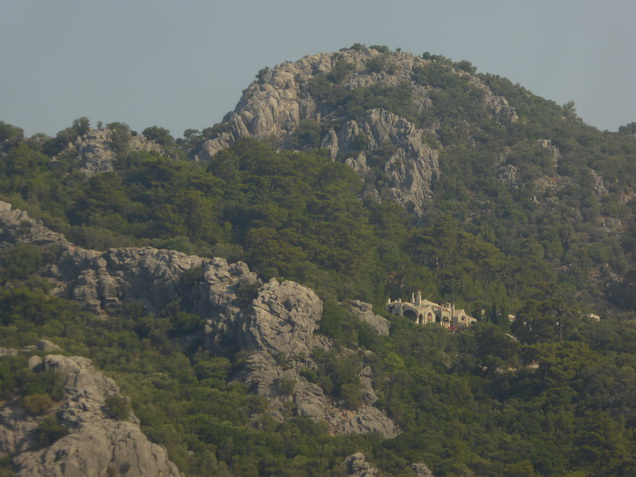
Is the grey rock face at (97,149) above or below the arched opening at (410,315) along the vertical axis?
above

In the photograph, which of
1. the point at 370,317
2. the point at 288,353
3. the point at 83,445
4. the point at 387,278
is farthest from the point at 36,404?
the point at 387,278

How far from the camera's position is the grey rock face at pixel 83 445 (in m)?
54.3

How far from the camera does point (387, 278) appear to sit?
8912 centimetres

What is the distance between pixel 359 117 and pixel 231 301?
4596 centimetres

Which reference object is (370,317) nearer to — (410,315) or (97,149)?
(410,315)

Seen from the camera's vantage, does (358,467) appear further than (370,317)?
No

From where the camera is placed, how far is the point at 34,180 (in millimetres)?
92938

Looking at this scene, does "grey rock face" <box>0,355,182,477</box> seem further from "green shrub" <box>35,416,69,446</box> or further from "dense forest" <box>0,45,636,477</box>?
"dense forest" <box>0,45,636,477</box>

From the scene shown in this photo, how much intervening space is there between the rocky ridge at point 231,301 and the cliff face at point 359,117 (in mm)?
32724

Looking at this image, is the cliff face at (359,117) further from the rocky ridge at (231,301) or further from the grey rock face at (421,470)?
the grey rock face at (421,470)

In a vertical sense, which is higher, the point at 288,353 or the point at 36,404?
the point at 288,353

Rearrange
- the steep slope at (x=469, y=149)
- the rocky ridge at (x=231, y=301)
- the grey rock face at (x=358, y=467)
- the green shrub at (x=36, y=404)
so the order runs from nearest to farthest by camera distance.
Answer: the green shrub at (x=36, y=404) < the grey rock face at (x=358, y=467) < the rocky ridge at (x=231, y=301) < the steep slope at (x=469, y=149)

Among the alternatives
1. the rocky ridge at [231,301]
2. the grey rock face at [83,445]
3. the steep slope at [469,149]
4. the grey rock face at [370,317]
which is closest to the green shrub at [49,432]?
the grey rock face at [83,445]

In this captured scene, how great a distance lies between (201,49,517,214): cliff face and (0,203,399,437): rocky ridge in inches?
1288
